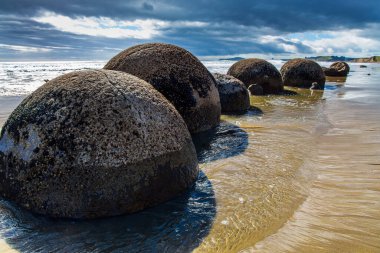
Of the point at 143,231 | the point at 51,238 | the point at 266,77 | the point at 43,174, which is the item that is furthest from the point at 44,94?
the point at 266,77

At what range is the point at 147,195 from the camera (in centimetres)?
446

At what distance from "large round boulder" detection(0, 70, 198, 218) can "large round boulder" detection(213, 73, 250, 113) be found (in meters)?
7.03

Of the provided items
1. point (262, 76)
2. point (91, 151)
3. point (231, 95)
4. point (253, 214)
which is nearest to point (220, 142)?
point (253, 214)

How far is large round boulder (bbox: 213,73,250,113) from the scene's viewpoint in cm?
1193

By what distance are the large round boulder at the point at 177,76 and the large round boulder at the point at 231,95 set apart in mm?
3020

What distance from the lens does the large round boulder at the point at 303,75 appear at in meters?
22.4

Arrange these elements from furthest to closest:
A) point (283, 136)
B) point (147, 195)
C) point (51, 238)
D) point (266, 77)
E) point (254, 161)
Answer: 1. point (266, 77)
2. point (283, 136)
3. point (254, 161)
4. point (147, 195)
5. point (51, 238)

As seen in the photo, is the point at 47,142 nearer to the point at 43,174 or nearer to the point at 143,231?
the point at 43,174

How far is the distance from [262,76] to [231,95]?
6.66 meters

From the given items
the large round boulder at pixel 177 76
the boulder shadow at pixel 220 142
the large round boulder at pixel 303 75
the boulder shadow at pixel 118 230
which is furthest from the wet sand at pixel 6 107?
the large round boulder at pixel 303 75

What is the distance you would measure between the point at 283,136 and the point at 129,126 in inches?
181

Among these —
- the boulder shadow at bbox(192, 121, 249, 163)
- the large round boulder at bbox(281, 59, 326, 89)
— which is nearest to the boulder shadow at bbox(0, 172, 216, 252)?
the boulder shadow at bbox(192, 121, 249, 163)

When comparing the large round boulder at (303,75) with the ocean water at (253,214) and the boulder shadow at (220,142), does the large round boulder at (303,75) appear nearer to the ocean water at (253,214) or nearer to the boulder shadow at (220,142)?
the boulder shadow at (220,142)

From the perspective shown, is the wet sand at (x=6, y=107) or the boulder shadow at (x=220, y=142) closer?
the boulder shadow at (x=220, y=142)
